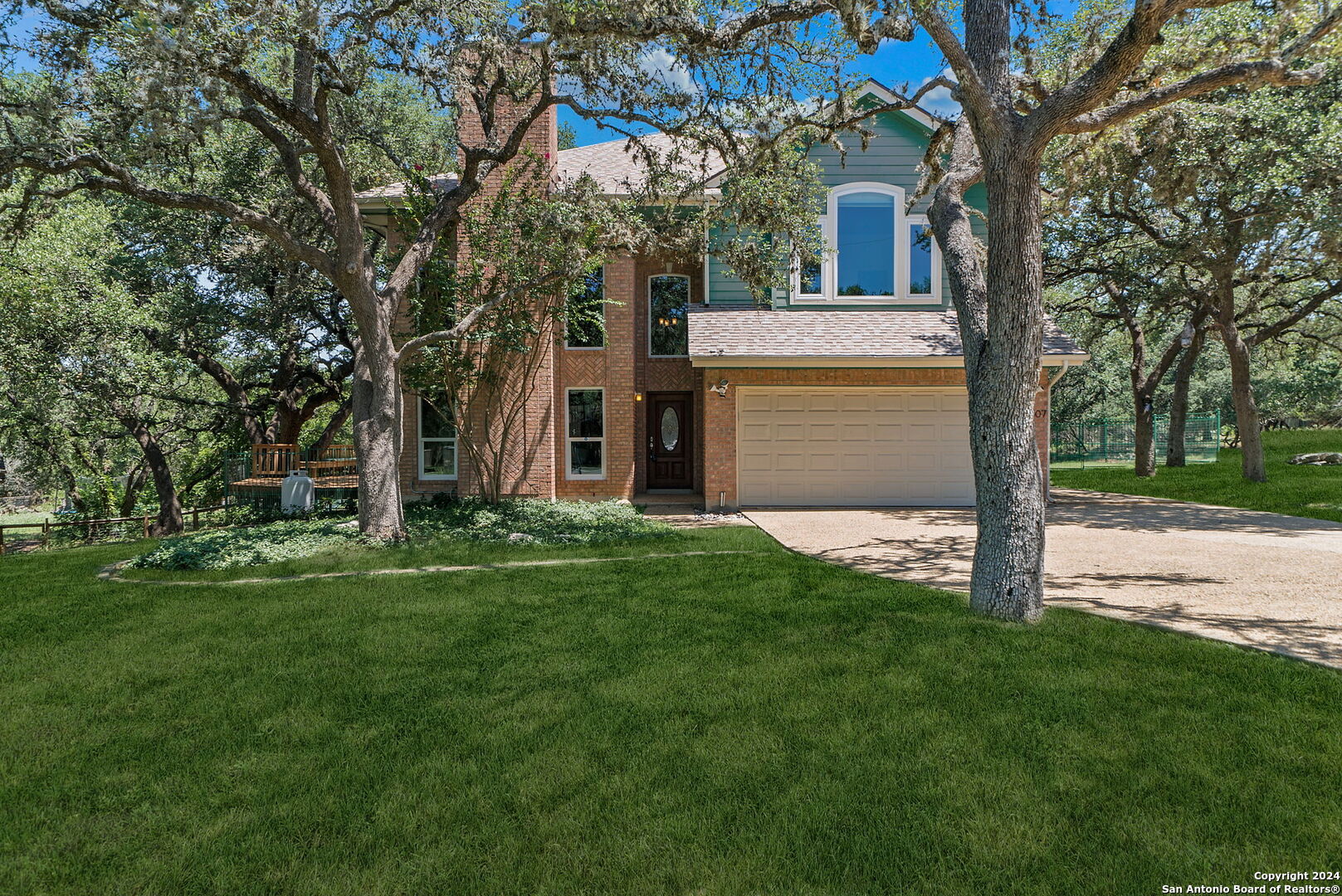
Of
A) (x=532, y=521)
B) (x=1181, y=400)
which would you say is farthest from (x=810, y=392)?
(x=1181, y=400)

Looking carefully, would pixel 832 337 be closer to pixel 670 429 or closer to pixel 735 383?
pixel 735 383

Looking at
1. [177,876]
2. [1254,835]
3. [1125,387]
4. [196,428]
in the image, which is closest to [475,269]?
[177,876]

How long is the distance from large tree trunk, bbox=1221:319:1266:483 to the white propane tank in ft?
62.5

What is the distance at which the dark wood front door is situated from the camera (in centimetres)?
1512

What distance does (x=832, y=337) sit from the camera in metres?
12.9

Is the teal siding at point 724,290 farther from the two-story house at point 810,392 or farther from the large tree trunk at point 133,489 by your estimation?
the large tree trunk at point 133,489

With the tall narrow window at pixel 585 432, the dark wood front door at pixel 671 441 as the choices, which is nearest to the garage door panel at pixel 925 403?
the dark wood front door at pixel 671 441

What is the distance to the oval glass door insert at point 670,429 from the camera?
15.2 meters

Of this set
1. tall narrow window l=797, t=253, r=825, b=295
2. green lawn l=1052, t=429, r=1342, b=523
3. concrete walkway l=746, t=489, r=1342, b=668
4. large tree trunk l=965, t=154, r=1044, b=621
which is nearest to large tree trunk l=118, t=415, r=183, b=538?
concrete walkway l=746, t=489, r=1342, b=668

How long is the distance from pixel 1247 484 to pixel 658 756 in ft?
56.7

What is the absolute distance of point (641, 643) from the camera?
15.8 ft

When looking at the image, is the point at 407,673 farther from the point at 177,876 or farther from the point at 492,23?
the point at 492,23

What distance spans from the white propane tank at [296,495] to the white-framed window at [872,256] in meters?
9.96

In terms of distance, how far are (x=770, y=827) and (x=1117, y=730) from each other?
1.92 metres
